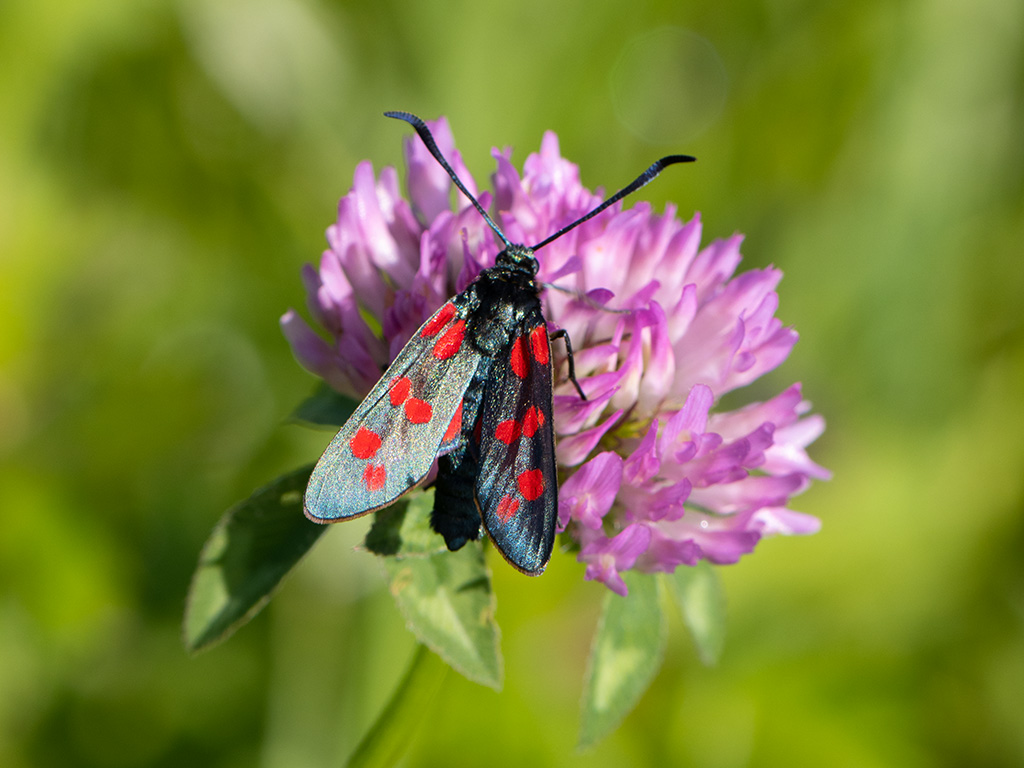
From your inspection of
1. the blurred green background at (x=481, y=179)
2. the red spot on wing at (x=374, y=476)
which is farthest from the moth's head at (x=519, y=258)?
the blurred green background at (x=481, y=179)

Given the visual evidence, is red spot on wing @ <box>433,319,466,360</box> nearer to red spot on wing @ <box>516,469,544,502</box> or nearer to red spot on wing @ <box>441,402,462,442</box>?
red spot on wing @ <box>441,402,462,442</box>

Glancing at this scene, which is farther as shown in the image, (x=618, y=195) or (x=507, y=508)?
(x=618, y=195)

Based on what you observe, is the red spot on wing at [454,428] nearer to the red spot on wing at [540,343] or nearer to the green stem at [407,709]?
the red spot on wing at [540,343]

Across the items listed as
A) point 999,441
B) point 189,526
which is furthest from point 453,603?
point 999,441

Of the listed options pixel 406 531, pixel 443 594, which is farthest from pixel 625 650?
pixel 406 531

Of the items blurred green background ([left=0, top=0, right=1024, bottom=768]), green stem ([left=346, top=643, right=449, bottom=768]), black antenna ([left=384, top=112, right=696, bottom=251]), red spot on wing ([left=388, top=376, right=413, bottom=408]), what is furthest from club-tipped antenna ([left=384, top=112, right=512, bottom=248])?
blurred green background ([left=0, top=0, right=1024, bottom=768])

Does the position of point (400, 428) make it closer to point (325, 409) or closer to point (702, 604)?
point (325, 409)
